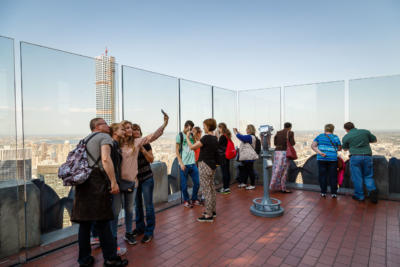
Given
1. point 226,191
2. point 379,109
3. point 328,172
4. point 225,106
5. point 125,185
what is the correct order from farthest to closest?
point 225,106, point 226,191, point 379,109, point 328,172, point 125,185

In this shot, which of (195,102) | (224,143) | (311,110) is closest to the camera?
(224,143)

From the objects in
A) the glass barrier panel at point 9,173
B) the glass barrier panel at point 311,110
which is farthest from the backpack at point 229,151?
the glass barrier panel at point 9,173

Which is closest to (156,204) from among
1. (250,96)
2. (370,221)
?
(370,221)

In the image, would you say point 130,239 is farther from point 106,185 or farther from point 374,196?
point 374,196

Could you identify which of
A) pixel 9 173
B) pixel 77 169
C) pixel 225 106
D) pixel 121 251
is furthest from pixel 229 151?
pixel 9 173

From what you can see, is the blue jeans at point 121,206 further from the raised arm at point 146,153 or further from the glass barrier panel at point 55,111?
the glass barrier panel at point 55,111

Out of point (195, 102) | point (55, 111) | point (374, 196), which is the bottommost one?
point (374, 196)

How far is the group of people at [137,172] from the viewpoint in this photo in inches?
96.4

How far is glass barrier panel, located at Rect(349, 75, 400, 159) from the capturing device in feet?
17.9

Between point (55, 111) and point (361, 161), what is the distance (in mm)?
5769

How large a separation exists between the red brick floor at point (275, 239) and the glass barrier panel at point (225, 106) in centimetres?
291

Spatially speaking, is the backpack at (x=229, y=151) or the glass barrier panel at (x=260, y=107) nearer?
the backpack at (x=229, y=151)

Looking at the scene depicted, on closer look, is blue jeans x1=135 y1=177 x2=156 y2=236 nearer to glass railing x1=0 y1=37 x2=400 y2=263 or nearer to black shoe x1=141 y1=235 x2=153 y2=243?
black shoe x1=141 y1=235 x2=153 y2=243

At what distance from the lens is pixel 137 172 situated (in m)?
3.10
